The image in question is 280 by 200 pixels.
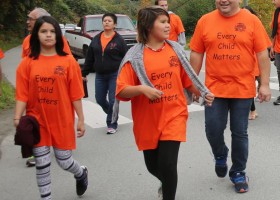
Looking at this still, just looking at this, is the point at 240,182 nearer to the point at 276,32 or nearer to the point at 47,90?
the point at 47,90

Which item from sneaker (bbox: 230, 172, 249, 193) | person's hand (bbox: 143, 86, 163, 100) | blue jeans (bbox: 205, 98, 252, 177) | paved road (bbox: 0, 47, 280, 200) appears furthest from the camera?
paved road (bbox: 0, 47, 280, 200)

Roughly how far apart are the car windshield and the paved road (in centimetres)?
921

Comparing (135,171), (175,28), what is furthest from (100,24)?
(135,171)

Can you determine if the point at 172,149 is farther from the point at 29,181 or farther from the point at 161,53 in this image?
the point at 29,181

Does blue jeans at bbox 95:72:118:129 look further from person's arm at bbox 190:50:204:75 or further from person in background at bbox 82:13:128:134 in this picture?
person's arm at bbox 190:50:204:75

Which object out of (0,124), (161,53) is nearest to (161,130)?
(161,53)

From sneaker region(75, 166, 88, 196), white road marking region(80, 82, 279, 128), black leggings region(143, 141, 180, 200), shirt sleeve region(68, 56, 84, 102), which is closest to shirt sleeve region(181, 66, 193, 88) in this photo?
black leggings region(143, 141, 180, 200)

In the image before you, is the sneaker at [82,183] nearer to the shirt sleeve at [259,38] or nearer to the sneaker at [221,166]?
the sneaker at [221,166]

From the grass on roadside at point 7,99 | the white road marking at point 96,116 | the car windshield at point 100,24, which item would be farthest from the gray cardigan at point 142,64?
the car windshield at point 100,24

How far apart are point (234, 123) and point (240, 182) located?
0.59m

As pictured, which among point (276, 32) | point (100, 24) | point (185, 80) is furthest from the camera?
point (100, 24)

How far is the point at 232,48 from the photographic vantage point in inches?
168

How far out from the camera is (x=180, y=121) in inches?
147

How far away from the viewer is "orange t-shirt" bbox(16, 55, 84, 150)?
393 cm
